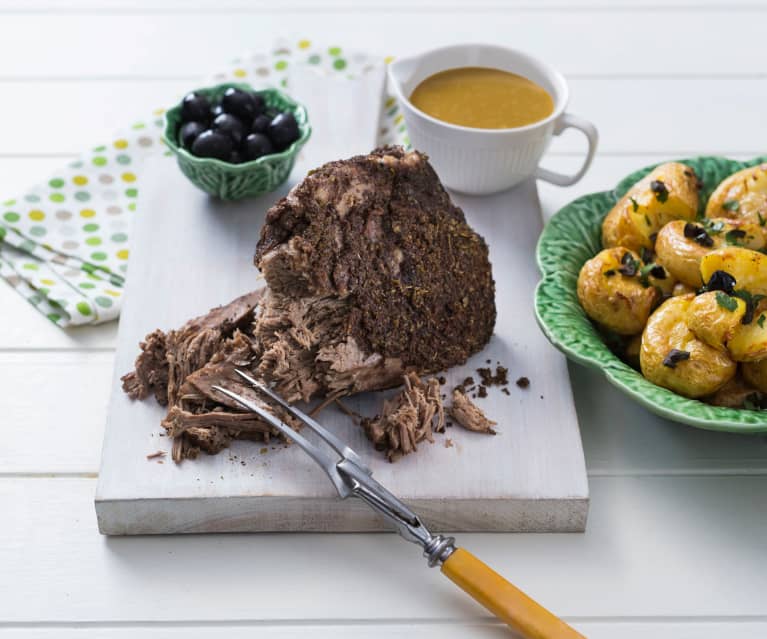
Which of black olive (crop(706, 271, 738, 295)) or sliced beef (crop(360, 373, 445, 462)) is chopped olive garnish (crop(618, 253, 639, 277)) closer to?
black olive (crop(706, 271, 738, 295))

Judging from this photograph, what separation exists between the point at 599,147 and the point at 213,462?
4.82 ft

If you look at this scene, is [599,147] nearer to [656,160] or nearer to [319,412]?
[656,160]

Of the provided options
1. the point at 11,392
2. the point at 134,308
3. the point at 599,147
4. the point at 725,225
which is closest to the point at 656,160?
the point at 599,147

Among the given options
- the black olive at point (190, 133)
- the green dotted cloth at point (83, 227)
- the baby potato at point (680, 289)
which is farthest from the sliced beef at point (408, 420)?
the black olive at point (190, 133)

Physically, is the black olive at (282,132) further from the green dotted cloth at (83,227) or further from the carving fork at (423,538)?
the carving fork at (423,538)

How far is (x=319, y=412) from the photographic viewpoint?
6.52ft

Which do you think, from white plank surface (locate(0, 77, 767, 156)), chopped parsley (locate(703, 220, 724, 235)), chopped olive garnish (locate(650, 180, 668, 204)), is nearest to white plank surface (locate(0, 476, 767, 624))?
chopped parsley (locate(703, 220, 724, 235))

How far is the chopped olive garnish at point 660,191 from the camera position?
217 cm

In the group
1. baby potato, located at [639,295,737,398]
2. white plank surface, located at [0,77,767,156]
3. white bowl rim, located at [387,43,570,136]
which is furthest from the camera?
white plank surface, located at [0,77,767,156]

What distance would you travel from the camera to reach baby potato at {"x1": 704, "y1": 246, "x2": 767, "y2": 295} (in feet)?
6.26

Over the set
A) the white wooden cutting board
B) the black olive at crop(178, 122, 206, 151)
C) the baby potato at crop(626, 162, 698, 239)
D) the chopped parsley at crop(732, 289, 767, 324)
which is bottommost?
the white wooden cutting board

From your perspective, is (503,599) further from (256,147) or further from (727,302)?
(256,147)

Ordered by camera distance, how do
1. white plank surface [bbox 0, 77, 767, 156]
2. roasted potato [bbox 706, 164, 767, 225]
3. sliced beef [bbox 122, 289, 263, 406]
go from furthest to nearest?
white plank surface [bbox 0, 77, 767, 156]
roasted potato [bbox 706, 164, 767, 225]
sliced beef [bbox 122, 289, 263, 406]

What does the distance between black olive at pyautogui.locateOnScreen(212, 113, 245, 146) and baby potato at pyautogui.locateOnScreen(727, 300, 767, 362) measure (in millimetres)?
1165
